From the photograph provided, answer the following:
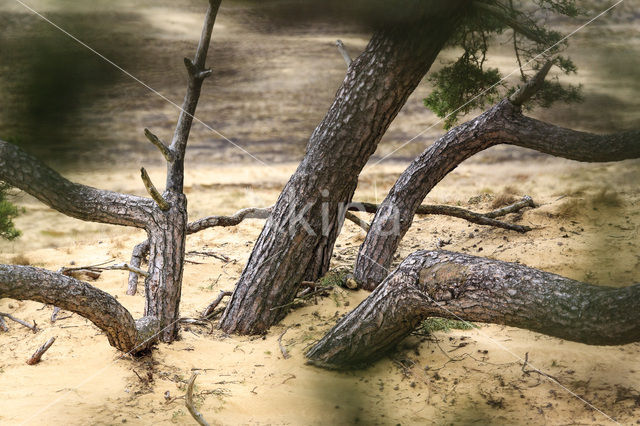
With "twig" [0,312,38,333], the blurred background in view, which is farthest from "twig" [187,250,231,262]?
the blurred background

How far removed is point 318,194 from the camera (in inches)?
146

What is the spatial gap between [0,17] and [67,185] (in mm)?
2920

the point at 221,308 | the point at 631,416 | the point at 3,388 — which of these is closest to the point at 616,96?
the point at 631,416

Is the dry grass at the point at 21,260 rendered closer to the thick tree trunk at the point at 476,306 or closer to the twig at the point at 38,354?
the twig at the point at 38,354

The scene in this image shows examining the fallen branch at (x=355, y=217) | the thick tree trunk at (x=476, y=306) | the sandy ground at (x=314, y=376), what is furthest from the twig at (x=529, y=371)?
the fallen branch at (x=355, y=217)

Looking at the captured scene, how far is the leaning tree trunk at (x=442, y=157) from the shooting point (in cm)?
369

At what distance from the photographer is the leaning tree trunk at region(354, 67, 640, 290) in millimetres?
3693

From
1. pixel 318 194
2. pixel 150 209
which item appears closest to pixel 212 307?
pixel 150 209

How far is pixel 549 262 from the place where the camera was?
14.2ft

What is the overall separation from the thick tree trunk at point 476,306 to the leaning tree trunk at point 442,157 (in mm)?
1145

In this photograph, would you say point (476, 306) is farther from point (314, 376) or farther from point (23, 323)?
point (23, 323)

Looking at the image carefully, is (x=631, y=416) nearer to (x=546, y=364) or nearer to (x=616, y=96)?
(x=546, y=364)

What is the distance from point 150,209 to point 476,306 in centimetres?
196

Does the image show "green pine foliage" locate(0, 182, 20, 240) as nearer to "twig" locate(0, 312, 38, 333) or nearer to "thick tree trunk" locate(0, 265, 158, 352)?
"twig" locate(0, 312, 38, 333)
